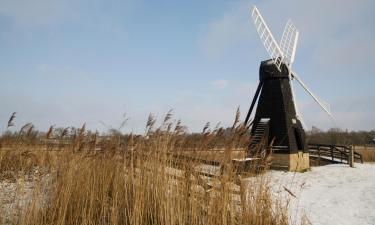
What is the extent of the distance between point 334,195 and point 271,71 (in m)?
6.97

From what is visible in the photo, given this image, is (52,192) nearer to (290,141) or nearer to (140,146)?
(140,146)

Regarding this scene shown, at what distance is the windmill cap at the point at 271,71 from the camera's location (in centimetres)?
1600

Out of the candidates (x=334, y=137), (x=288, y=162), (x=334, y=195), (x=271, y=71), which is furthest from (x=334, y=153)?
(x=334, y=137)

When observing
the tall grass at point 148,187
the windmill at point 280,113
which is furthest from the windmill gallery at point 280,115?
the tall grass at point 148,187

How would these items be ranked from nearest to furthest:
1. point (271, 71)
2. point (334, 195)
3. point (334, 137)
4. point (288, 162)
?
point (334, 195) → point (288, 162) → point (271, 71) → point (334, 137)

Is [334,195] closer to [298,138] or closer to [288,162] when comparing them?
[288,162]

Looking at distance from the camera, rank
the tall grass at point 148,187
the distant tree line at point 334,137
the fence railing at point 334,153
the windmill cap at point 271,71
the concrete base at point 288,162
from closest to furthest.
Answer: the tall grass at point 148,187, the concrete base at point 288,162, the windmill cap at point 271,71, the fence railing at point 334,153, the distant tree line at point 334,137

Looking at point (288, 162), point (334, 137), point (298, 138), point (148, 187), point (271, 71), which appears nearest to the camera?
point (148, 187)

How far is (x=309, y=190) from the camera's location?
445 inches

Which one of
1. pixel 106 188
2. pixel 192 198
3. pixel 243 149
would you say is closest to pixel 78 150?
pixel 106 188

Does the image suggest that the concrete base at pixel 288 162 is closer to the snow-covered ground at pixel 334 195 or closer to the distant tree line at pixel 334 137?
the snow-covered ground at pixel 334 195

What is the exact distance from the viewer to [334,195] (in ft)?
34.3

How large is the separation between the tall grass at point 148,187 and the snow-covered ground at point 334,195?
80 centimetres

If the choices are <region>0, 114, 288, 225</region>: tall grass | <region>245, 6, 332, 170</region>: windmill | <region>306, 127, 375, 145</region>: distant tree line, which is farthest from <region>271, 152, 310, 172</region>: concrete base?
<region>306, 127, 375, 145</region>: distant tree line
